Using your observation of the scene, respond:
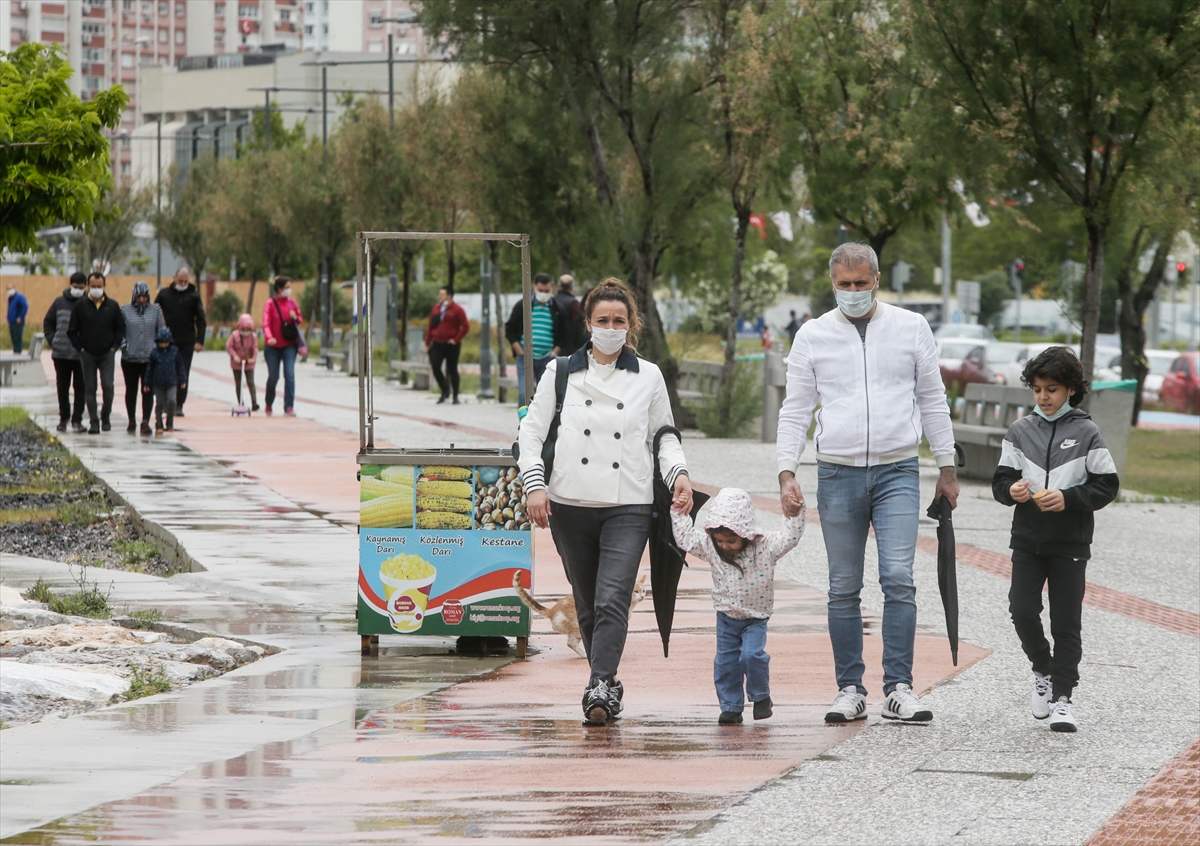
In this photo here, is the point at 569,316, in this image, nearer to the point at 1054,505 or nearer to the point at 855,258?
the point at 855,258

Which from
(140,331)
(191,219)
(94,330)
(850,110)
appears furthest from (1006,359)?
(191,219)

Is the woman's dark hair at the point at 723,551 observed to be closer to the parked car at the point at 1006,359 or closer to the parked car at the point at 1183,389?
the parked car at the point at 1006,359

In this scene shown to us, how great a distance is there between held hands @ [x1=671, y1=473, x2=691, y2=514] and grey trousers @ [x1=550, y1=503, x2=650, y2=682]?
0.62 feet

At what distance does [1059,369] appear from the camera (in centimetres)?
647

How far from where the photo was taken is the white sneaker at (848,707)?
21.0 ft

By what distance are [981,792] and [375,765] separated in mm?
1920

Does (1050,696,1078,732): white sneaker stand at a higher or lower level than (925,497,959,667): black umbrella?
lower

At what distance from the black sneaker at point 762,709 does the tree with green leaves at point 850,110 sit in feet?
51.7

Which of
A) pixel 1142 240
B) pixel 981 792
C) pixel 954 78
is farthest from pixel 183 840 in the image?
pixel 1142 240

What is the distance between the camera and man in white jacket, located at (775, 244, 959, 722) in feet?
21.0

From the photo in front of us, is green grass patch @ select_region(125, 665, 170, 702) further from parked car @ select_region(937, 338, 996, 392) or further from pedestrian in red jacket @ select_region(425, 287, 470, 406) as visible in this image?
parked car @ select_region(937, 338, 996, 392)

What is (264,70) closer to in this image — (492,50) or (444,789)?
(492,50)

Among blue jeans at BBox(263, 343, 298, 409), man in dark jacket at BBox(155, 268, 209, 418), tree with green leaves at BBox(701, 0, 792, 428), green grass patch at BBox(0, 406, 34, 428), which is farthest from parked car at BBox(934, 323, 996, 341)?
man in dark jacket at BBox(155, 268, 209, 418)

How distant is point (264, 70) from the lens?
137375 millimetres
